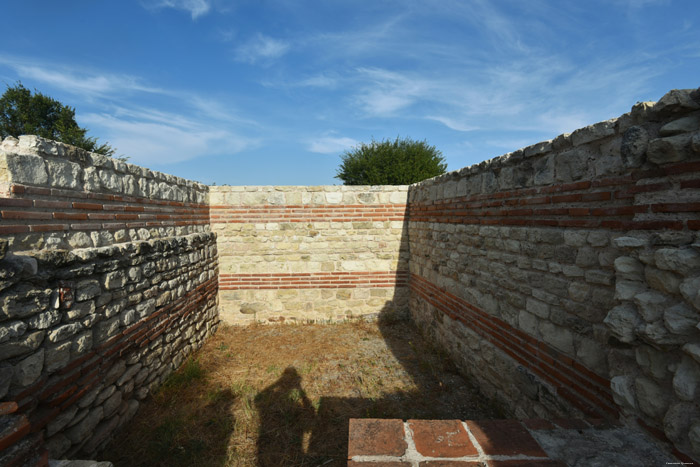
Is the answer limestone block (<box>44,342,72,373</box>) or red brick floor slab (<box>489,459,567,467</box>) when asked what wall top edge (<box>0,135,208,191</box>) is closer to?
limestone block (<box>44,342,72,373</box>)

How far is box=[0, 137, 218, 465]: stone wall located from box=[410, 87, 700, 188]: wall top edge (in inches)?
156

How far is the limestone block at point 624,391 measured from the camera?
180 cm

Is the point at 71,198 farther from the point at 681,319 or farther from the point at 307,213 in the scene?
the point at 681,319

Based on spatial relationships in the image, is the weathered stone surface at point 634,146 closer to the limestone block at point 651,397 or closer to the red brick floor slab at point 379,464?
the limestone block at point 651,397

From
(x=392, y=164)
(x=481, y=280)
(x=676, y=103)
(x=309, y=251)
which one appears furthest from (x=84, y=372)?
(x=392, y=164)

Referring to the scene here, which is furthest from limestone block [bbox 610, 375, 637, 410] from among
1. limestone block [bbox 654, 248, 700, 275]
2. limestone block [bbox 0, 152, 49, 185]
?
limestone block [bbox 0, 152, 49, 185]

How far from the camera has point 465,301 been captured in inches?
164

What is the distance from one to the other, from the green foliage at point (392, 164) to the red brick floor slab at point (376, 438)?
11.9 m

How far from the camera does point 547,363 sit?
2.74m

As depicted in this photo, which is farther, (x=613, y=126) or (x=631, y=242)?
(x=613, y=126)

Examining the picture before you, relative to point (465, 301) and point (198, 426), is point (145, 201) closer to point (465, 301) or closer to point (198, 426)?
point (198, 426)

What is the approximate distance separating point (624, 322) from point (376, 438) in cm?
158

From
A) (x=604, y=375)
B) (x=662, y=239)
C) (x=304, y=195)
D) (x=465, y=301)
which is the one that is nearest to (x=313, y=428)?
(x=465, y=301)

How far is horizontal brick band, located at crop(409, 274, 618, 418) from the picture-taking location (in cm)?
224
